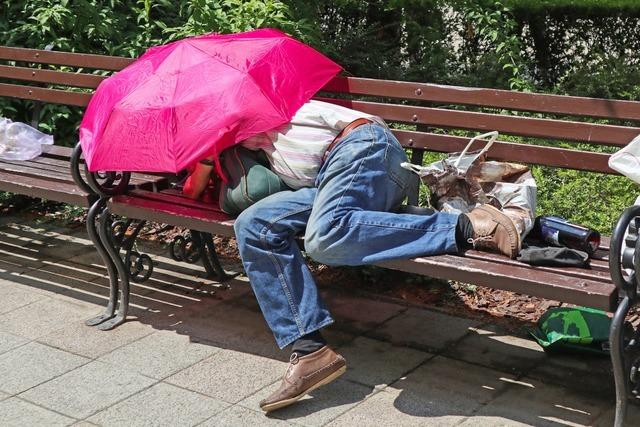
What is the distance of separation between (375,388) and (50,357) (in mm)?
1491

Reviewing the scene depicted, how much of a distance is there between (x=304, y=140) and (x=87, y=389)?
1.37m

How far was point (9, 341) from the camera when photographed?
191 inches

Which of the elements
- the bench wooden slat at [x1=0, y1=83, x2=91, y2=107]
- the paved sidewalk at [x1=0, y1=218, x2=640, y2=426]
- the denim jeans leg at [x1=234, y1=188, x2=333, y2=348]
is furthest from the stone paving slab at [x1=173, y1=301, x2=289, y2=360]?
the bench wooden slat at [x1=0, y1=83, x2=91, y2=107]

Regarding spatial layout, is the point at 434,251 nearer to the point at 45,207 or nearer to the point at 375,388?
the point at 375,388

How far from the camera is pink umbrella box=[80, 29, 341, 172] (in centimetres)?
436

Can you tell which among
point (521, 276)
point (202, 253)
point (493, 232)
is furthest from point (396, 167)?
point (202, 253)

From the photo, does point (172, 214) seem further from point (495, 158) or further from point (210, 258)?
point (495, 158)

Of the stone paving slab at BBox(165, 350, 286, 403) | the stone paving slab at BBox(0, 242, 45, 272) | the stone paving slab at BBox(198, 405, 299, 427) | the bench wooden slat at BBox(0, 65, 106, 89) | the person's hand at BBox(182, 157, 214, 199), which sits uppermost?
the bench wooden slat at BBox(0, 65, 106, 89)

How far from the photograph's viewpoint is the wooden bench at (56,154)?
16.5ft

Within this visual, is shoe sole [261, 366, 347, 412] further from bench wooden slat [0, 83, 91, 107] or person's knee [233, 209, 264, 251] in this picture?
bench wooden slat [0, 83, 91, 107]

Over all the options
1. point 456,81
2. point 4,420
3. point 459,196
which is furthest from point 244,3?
point 4,420

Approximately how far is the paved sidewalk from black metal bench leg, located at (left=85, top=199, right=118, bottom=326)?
0.11 meters

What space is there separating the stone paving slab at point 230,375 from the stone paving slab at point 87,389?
7.1 inches

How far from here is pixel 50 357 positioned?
465 cm
